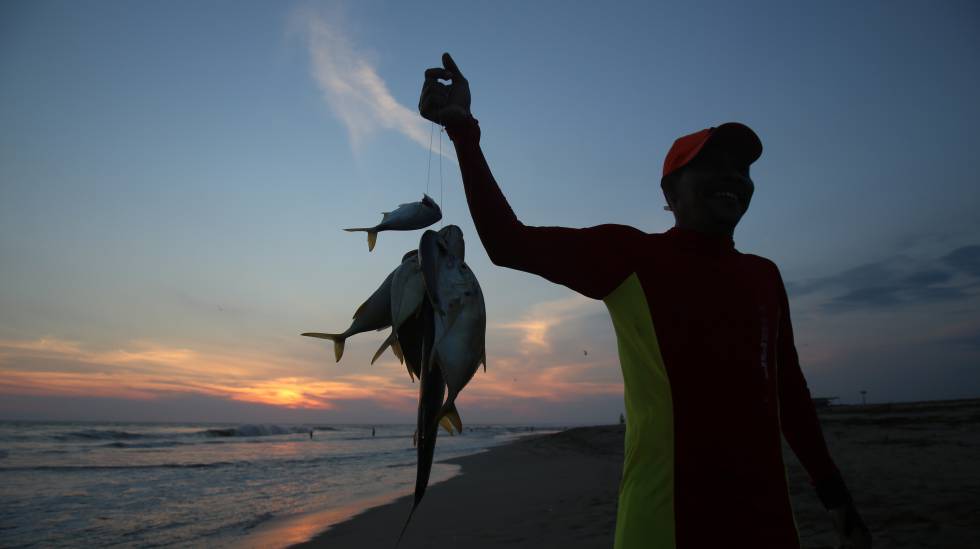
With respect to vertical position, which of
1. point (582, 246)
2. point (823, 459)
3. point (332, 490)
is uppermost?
point (582, 246)

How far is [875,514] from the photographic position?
5324mm

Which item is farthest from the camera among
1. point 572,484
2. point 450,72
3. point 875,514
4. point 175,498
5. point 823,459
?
point 175,498

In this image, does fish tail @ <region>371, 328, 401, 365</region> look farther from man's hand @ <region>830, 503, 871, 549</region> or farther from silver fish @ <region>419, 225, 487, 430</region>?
man's hand @ <region>830, 503, 871, 549</region>

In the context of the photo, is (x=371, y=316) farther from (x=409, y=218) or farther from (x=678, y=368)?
(x=678, y=368)

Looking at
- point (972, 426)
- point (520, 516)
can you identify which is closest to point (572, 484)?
point (520, 516)

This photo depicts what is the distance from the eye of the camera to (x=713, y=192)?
217cm

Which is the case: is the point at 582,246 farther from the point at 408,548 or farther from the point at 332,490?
the point at 332,490

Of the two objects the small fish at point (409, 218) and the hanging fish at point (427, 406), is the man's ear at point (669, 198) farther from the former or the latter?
the hanging fish at point (427, 406)

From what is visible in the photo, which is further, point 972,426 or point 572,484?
point 972,426

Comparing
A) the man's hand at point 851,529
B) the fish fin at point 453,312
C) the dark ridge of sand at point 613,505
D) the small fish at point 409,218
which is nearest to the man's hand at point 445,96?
the small fish at point 409,218

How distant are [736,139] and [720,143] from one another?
0.08 metres

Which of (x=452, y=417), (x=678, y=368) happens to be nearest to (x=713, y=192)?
(x=678, y=368)

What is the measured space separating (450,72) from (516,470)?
14.2 m

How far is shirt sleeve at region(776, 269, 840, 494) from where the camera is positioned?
2.47m
